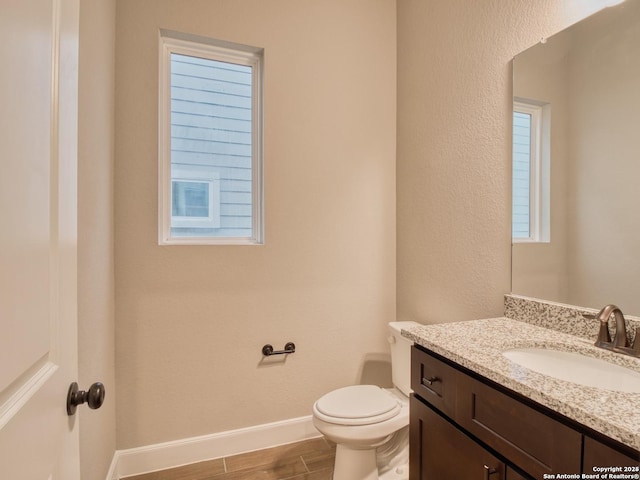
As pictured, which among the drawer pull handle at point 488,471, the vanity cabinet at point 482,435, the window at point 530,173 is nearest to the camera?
the vanity cabinet at point 482,435

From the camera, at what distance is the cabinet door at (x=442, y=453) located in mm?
911

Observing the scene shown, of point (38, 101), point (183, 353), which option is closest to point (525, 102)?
point (38, 101)

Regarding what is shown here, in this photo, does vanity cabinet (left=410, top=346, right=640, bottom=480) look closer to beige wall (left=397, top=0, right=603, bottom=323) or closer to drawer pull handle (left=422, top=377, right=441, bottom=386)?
drawer pull handle (left=422, top=377, right=441, bottom=386)

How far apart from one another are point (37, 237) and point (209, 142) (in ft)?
5.17

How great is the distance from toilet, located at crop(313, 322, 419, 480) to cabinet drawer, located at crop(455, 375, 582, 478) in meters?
0.59

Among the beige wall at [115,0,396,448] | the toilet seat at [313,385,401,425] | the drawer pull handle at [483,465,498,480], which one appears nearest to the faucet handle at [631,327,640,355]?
the drawer pull handle at [483,465,498,480]

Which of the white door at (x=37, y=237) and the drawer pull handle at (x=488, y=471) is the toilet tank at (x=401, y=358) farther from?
the white door at (x=37, y=237)

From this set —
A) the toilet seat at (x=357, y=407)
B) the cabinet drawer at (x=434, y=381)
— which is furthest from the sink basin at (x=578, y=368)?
the toilet seat at (x=357, y=407)

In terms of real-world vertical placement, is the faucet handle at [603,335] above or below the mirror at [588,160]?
below

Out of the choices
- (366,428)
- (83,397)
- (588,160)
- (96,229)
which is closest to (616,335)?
(588,160)

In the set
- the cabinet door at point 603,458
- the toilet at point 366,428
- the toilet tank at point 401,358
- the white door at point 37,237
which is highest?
the white door at point 37,237

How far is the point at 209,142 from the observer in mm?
1983

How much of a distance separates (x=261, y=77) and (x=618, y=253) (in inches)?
76.9

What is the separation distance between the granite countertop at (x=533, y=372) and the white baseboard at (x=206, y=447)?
1210mm
